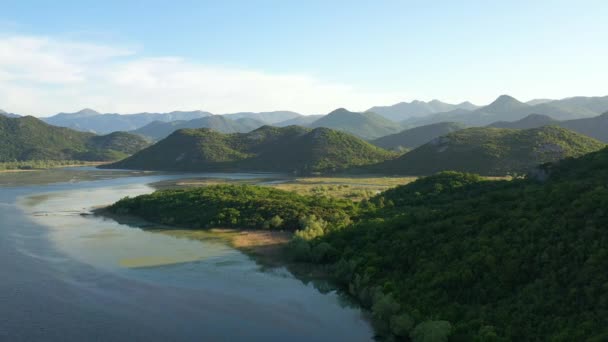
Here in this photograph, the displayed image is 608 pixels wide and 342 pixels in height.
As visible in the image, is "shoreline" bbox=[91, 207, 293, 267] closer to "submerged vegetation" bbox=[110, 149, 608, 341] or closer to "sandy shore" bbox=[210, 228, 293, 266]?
"sandy shore" bbox=[210, 228, 293, 266]

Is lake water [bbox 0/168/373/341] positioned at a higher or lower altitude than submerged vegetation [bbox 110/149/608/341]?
lower

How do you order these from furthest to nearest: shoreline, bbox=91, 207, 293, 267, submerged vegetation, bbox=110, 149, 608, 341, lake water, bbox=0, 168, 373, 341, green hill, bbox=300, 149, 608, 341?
shoreline, bbox=91, 207, 293, 267
lake water, bbox=0, 168, 373, 341
submerged vegetation, bbox=110, 149, 608, 341
green hill, bbox=300, 149, 608, 341

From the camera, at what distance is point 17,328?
132 ft

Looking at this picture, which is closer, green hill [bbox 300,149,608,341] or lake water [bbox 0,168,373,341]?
green hill [bbox 300,149,608,341]

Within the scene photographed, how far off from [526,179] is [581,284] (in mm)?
36481

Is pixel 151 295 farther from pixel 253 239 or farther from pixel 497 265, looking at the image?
pixel 497 265

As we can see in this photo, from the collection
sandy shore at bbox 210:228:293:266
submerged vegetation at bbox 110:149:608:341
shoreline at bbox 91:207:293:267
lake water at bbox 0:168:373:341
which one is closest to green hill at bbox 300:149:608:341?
submerged vegetation at bbox 110:149:608:341

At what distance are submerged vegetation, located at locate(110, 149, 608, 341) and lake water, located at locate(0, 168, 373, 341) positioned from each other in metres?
4.46

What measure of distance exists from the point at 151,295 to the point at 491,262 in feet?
107

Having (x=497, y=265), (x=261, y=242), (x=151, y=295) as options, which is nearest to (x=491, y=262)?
(x=497, y=265)

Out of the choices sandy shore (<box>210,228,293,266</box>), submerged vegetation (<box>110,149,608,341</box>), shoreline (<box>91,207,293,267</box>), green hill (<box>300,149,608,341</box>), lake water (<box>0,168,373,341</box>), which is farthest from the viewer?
sandy shore (<box>210,228,293,266</box>)

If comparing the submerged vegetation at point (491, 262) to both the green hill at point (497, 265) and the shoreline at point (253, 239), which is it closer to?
the green hill at point (497, 265)

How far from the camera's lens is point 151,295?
159 feet

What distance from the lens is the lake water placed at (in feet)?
131
